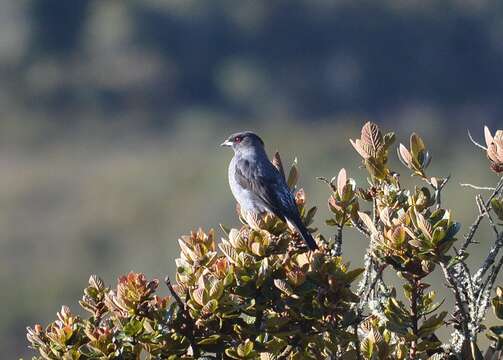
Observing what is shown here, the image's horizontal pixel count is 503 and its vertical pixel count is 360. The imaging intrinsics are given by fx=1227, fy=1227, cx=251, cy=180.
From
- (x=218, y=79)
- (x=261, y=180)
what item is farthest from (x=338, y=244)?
(x=218, y=79)

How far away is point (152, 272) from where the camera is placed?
130ft

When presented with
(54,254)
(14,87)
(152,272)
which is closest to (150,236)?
(54,254)

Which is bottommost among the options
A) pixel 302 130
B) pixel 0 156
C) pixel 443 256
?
pixel 443 256

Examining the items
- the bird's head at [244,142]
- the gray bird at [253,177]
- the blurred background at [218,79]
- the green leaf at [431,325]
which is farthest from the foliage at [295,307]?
the blurred background at [218,79]

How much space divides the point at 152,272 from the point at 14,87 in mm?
28944

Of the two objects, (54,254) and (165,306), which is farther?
(54,254)

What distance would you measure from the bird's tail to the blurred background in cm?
4986

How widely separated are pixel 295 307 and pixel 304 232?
706 mm

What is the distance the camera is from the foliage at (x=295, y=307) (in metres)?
3.83

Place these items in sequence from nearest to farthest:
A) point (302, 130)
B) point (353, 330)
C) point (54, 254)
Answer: point (353, 330)
point (54, 254)
point (302, 130)

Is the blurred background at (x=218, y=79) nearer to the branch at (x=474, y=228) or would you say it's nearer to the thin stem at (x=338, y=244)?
the thin stem at (x=338, y=244)

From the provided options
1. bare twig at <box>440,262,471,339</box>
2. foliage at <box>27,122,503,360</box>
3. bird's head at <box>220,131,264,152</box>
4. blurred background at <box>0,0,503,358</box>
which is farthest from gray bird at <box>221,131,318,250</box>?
blurred background at <box>0,0,503,358</box>

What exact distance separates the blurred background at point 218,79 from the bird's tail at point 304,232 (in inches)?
1963

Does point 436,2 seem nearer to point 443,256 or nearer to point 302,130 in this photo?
point 302,130
